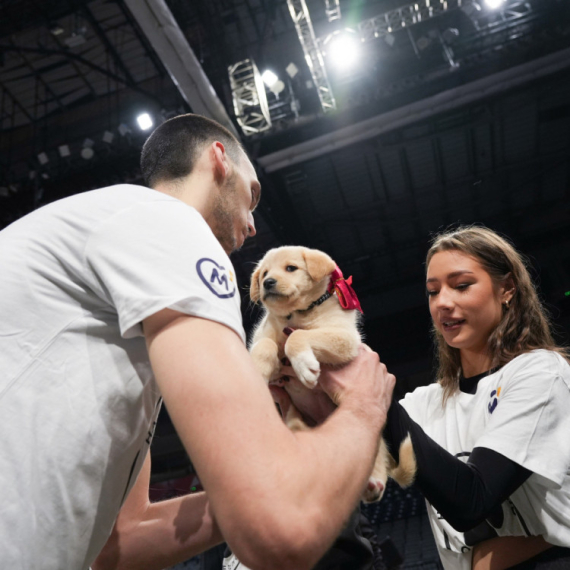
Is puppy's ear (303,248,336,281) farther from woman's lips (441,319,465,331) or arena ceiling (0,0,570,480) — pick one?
arena ceiling (0,0,570,480)

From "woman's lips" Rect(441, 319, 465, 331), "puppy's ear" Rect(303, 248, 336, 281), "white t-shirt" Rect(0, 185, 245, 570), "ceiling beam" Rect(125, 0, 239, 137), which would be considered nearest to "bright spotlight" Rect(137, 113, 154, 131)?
"ceiling beam" Rect(125, 0, 239, 137)

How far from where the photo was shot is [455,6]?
19.8ft

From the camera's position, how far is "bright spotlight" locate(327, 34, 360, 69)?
6535mm

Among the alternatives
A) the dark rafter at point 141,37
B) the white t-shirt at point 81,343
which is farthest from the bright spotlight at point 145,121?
the white t-shirt at point 81,343

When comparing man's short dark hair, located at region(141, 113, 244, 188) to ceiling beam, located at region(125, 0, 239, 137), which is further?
ceiling beam, located at region(125, 0, 239, 137)

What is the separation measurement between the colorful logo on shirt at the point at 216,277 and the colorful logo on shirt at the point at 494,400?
1215 mm

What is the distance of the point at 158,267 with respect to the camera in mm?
819

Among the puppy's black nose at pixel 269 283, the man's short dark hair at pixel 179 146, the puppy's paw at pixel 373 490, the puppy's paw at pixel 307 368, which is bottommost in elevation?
the puppy's paw at pixel 373 490

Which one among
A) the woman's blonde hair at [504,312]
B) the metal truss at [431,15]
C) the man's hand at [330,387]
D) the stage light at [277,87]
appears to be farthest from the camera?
the stage light at [277,87]

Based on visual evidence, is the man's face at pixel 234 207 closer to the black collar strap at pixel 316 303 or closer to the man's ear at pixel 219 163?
the man's ear at pixel 219 163

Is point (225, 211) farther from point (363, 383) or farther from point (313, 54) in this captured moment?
point (313, 54)

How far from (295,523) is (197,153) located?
1.19 meters

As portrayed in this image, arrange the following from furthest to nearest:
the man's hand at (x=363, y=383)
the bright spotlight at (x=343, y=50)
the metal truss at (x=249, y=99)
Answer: the metal truss at (x=249, y=99)
the bright spotlight at (x=343, y=50)
the man's hand at (x=363, y=383)

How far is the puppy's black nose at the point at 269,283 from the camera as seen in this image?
196 cm
